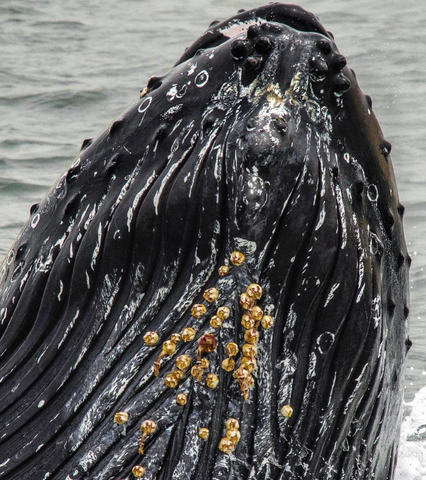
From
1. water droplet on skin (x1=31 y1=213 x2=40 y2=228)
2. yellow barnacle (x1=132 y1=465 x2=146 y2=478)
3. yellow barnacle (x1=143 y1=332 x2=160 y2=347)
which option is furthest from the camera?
water droplet on skin (x1=31 y1=213 x2=40 y2=228)

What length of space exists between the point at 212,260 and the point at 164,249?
16 centimetres

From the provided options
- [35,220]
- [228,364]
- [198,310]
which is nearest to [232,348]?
[228,364]

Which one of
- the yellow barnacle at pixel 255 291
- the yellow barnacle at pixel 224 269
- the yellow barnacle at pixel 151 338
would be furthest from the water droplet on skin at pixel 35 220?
the yellow barnacle at pixel 255 291

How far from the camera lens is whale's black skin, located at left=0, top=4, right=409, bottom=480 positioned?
3.10 metres

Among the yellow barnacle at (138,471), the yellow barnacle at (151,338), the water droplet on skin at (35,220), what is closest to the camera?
the yellow barnacle at (138,471)

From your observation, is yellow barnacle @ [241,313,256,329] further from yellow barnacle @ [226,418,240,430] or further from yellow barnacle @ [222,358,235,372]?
yellow barnacle @ [226,418,240,430]

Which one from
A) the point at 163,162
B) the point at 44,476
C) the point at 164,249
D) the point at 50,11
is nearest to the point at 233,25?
the point at 163,162

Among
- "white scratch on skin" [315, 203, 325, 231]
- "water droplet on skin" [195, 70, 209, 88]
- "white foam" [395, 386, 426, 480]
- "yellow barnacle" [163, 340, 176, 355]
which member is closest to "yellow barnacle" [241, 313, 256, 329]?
"yellow barnacle" [163, 340, 176, 355]

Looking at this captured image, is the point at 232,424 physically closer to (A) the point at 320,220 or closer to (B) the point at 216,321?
(B) the point at 216,321


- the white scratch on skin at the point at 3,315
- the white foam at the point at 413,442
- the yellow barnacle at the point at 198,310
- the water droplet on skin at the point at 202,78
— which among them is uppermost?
the water droplet on skin at the point at 202,78

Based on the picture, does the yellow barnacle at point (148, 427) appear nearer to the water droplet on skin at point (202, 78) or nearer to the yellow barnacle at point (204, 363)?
the yellow barnacle at point (204, 363)

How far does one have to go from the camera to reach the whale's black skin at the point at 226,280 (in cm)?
310

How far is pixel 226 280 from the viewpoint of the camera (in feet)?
10.3

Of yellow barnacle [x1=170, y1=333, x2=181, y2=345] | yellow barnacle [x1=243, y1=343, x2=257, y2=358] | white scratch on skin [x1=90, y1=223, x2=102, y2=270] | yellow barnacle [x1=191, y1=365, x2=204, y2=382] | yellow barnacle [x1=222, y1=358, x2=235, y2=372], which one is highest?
white scratch on skin [x1=90, y1=223, x2=102, y2=270]
